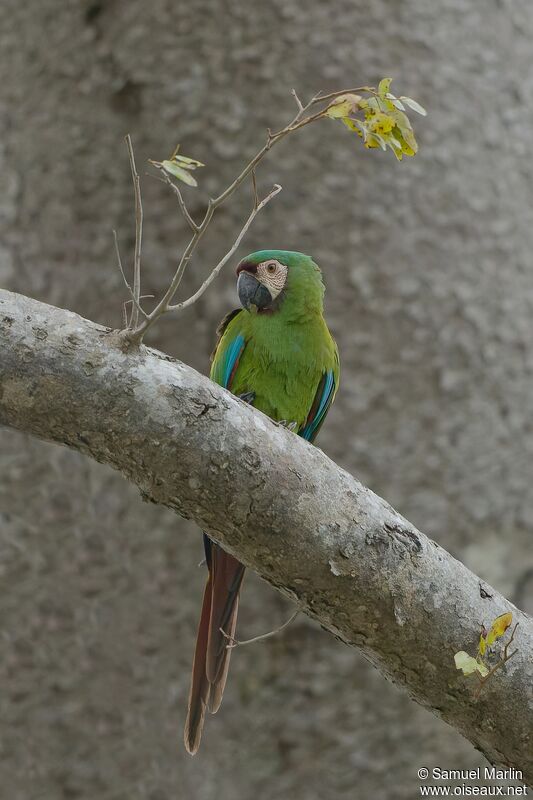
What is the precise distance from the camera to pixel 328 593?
3.87 feet

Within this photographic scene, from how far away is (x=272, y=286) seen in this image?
197cm

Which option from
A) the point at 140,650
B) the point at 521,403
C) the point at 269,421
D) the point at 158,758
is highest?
the point at 269,421

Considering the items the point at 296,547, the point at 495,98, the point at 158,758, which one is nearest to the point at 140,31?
the point at 495,98

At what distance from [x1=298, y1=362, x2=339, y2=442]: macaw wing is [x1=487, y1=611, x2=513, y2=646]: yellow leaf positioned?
0.92 m

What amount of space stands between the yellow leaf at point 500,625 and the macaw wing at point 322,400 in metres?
0.92

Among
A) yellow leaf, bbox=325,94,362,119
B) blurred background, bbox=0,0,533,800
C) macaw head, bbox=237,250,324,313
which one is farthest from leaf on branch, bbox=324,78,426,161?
blurred background, bbox=0,0,533,800

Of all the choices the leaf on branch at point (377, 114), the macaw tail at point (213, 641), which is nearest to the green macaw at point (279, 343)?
the macaw tail at point (213, 641)

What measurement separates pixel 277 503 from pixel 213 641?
2.14 ft

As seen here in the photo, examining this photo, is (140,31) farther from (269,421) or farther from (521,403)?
(269,421)

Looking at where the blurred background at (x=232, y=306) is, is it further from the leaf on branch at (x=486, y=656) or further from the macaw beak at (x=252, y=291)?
the leaf on branch at (x=486, y=656)

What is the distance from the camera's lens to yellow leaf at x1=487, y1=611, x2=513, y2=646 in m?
1.15

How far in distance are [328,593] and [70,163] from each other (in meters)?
1.94

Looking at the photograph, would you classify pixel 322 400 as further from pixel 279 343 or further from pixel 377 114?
pixel 377 114

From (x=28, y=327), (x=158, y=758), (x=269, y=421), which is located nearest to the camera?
(x=28, y=327)
